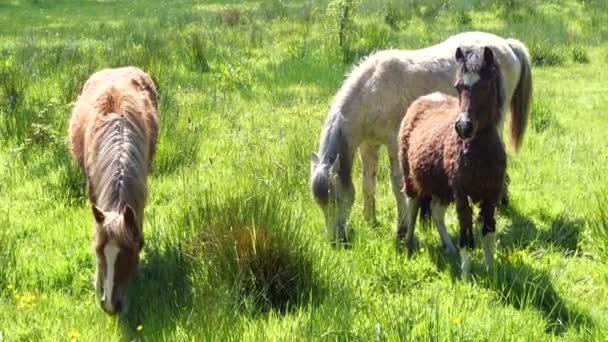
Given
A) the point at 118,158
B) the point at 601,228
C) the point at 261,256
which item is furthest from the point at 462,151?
the point at 118,158

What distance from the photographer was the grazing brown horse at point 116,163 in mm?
4059

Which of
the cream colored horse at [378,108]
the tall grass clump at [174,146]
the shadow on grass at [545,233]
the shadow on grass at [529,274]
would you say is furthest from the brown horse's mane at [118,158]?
the shadow on grass at [545,233]

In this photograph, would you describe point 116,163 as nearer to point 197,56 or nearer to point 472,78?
point 472,78

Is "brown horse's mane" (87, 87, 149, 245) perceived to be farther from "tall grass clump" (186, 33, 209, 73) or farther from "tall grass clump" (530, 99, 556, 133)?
"tall grass clump" (186, 33, 209, 73)

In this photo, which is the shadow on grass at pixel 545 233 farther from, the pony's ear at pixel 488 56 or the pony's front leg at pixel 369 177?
the pony's ear at pixel 488 56

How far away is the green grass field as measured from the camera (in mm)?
3896

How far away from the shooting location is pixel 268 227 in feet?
14.3

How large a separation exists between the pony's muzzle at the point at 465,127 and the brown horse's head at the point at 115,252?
215 cm

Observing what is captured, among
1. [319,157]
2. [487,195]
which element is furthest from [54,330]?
[487,195]

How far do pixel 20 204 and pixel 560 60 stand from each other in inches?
389

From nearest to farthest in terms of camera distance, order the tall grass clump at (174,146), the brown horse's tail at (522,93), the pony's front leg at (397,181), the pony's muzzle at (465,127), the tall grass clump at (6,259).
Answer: the pony's muzzle at (465,127)
the tall grass clump at (6,259)
the pony's front leg at (397,181)
the brown horse's tail at (522,93)
the tall grass clump at (174,146)

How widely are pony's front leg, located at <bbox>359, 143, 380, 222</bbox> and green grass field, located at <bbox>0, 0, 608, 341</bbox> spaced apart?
0.56 ft

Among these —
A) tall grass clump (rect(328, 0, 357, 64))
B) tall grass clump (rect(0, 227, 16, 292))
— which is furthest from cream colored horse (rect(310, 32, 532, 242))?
tall grass clump (rect(328, 0, 357, 64))

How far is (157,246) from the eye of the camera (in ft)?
16.3
